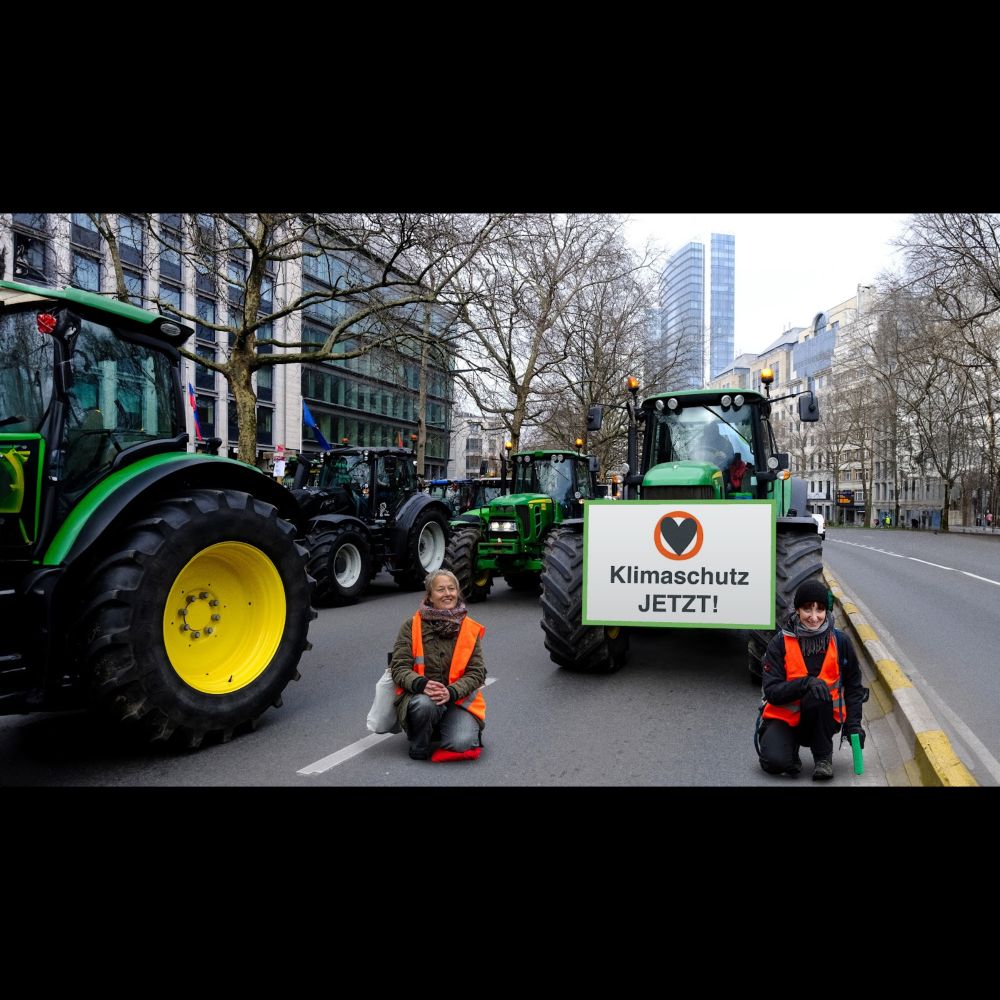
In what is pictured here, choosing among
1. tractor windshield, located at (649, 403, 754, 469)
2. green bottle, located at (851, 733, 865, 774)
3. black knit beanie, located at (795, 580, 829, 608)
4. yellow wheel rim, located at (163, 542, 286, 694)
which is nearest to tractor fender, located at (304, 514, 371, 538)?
tractor windshield, located at (649, 403, 754, 469)

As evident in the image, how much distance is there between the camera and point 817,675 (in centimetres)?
427

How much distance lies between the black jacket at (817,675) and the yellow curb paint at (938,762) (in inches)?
15.3

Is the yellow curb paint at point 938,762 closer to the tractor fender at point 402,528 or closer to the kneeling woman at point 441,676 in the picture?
the kneeling woman at point 441,676

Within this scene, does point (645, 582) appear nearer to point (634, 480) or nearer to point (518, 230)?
point (634, 480)

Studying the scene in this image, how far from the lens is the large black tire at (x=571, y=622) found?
6352mm

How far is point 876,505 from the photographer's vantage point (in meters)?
80.3

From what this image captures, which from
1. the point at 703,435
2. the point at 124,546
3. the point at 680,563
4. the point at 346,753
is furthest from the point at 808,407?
the point at 124,546

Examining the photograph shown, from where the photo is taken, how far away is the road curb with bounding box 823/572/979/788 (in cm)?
392

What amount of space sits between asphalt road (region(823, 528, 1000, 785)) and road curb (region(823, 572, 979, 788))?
0.29 metres

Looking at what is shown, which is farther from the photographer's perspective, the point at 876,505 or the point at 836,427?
the point at 876,505

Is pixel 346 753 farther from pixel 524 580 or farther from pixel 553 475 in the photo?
pixel 553 475

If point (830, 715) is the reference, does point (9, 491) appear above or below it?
above

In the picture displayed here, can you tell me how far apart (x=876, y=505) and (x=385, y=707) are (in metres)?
85.3
